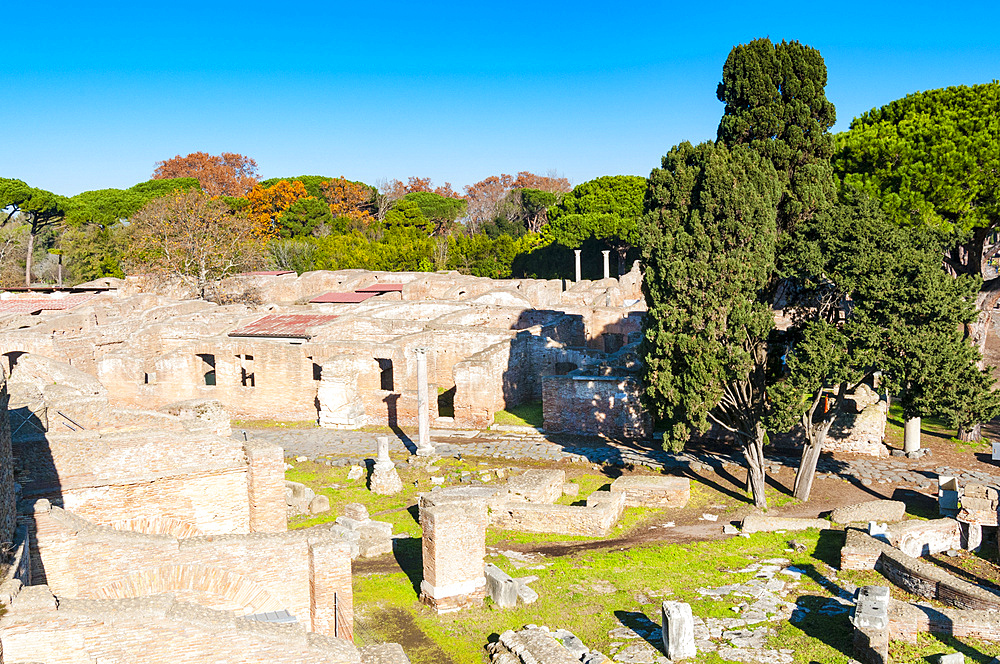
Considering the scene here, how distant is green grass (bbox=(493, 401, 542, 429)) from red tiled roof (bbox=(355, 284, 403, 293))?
19.0 meters

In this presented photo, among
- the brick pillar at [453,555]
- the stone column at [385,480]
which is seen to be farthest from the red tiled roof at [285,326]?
the brick pillar at [453,555]

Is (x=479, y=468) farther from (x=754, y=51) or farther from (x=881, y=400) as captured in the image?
(x=754, y=51)

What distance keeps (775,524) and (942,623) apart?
4.29 m

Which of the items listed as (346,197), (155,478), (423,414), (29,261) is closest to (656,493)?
(423,414)

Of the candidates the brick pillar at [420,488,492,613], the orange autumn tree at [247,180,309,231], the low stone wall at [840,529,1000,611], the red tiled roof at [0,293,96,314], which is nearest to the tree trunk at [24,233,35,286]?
the orange autumn tree at [247,180,309,231]

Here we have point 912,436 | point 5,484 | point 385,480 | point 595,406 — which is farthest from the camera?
point 595,406

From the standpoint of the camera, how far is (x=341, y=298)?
38.3 metres

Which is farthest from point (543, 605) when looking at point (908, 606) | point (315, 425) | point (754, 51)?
point (315, 425)

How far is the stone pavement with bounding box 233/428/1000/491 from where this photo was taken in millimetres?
17141

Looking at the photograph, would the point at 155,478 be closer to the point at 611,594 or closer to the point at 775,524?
the point at 611,594

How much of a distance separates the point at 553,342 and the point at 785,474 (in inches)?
364

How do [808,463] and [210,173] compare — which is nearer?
[808,463]

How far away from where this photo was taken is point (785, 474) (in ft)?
57.8

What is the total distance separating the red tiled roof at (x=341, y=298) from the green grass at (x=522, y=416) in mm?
15652
